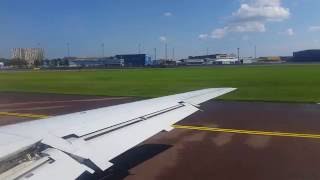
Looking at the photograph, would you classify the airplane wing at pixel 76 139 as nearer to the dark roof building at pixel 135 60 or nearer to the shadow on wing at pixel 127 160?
the shadow on wing at pixel 127 160

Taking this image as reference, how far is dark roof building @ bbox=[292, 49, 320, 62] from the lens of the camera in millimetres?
162625

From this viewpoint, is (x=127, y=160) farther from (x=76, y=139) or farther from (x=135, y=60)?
(x=135, y=60)

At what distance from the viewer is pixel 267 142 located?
11.7 meters

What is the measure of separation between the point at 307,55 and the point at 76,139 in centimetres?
17566

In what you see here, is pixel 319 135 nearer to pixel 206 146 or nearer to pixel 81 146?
pixel 206 146

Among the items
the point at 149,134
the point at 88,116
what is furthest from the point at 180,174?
the point at 88,116

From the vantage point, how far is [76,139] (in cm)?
571

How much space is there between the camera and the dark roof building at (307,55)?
16262cm

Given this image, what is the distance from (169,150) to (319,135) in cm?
499

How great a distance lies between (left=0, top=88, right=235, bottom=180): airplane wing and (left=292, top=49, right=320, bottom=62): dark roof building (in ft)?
538

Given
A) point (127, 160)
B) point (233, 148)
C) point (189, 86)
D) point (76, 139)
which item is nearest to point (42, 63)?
point (189, 86)

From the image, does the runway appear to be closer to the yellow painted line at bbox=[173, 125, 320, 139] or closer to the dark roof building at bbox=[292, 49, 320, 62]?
the yellow painted line at bbox=[173, 125, 320, 139]

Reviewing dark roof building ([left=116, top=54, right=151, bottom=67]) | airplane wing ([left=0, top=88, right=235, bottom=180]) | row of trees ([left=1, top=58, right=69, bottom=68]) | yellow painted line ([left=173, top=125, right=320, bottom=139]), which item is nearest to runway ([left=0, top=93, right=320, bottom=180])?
yellow painted line ([left=173, top=125, right=320, bottom=139])

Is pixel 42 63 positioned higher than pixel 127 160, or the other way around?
pixel 42 63
